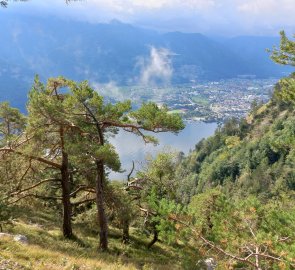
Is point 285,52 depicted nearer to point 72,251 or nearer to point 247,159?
point 72,251

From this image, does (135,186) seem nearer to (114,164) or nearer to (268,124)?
(114,164)

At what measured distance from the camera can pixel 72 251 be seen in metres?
12.4

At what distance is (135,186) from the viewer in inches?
618

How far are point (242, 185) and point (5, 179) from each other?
7807 cm

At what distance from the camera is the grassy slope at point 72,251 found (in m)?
9.26

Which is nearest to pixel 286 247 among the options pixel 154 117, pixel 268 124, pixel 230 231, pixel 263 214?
pixel 230 231

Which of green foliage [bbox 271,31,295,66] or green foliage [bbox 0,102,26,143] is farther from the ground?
green foliage [bbox 271,31,295,66]

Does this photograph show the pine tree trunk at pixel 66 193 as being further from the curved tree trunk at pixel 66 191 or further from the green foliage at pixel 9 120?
the green foliage at pixel 9 120

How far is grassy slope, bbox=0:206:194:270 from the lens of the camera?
9.26m

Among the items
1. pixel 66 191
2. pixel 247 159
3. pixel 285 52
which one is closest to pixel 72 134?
pixel 66 191

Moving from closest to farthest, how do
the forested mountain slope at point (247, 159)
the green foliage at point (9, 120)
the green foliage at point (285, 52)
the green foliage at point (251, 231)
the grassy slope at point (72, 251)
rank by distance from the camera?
the green foliage at point (251, 231)
the grassy slope at point (72, 251)
the green foliage at point (285, 52)
the green foliage at point (9, 120)
the forested mountain slope at point (247, 159)

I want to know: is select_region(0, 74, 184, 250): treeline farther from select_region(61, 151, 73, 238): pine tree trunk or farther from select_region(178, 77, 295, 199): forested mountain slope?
select_region(178, 77, 295, 199): forested mountain slope

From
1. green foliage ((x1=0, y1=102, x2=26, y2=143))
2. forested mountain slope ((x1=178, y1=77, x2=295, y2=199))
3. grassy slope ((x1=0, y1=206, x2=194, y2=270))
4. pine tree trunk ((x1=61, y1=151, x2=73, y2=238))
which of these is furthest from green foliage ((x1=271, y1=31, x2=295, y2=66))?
forested mountain slope ((x1=178, y1=77, x2=295, y2=199))

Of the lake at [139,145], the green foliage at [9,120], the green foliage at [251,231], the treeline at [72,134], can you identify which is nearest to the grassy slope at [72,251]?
the green foliage at [251,231]
